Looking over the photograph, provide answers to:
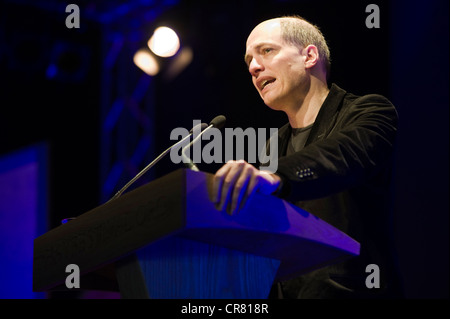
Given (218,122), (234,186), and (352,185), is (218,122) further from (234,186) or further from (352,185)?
(234,186)

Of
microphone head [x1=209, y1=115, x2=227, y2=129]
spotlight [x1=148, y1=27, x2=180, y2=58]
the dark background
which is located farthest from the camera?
spotlight [x1=148, y1=27, x2=180, y2=58]

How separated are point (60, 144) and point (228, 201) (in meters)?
4.37

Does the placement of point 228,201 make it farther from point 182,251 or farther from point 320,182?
point 320,182

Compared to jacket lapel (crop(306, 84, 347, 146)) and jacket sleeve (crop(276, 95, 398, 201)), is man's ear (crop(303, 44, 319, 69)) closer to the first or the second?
jacket lapel (crop(306, 84, 347, 146))

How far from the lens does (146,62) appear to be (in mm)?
5152

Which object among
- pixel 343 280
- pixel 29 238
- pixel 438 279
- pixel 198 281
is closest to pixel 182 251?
pixel 198 281

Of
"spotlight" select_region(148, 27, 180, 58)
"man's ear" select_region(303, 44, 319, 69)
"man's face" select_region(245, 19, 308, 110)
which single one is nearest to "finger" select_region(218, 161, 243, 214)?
"man's face" select_region(245, 19, 308, 110)

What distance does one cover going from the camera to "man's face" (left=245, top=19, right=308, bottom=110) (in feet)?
6.98

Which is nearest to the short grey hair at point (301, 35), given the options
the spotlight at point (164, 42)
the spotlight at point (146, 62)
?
the spotlight at point (164, 42)

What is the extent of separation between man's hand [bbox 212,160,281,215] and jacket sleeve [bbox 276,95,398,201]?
0.50 feet

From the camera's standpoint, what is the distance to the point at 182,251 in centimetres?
120

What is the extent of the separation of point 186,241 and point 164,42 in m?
3.81

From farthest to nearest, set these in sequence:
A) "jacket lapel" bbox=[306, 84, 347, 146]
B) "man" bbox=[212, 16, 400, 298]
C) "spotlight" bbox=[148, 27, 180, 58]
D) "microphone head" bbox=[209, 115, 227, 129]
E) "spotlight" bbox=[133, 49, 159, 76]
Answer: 1. "spotlight" bbox=[133, 49, 159, 76]
2. "spotlight" bbox=[148, 27, 180, 58]
3. "jacket lapel" bbox=[306, 84, 347, 146]
4. "microphone head" bbox=[209, 115, 227, 129]
5. "man" bbox=[212, 16, 400, 298]
